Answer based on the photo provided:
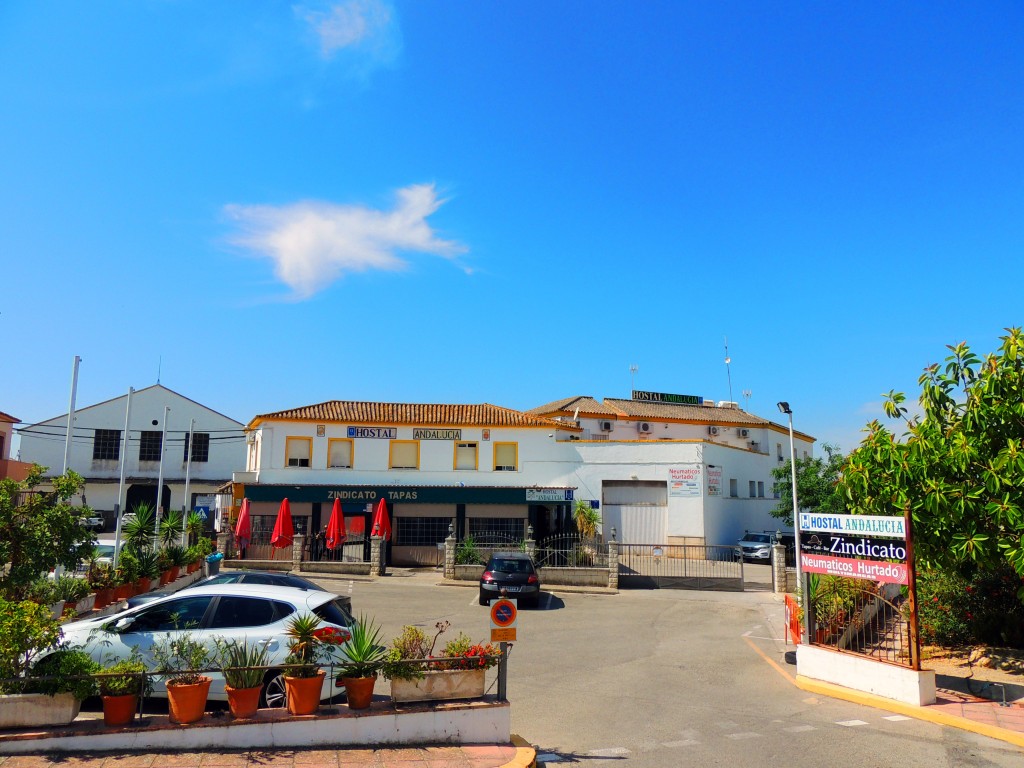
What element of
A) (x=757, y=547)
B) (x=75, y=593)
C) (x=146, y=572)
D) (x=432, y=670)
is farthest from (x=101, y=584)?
(x=757, y=547)

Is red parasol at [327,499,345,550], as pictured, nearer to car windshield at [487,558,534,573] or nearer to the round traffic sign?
car windshield at [487,558,534,573]

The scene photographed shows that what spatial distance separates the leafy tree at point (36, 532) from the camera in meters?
9.46


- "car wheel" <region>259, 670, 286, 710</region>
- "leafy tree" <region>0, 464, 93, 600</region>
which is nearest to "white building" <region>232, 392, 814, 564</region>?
"leafy tree" <region>0, 464, 93, 600</region>

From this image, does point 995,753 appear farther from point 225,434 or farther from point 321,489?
point 225,434

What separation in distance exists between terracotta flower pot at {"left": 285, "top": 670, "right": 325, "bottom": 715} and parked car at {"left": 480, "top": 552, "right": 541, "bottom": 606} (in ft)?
43.2

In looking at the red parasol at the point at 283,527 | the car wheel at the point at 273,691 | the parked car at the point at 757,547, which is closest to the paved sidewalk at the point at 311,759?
the car wheel at the point at 273,691

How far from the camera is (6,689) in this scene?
759cm

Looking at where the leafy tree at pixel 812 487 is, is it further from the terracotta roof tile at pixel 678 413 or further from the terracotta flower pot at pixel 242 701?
the terracotta flower pot at pixel 242 701

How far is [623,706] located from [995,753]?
4.51 meters

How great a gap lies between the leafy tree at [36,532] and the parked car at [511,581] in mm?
12554

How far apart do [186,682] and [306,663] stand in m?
1.24

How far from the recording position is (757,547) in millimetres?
34594

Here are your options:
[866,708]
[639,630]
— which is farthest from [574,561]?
[866,708]

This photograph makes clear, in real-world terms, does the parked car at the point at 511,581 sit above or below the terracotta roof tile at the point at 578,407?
below
